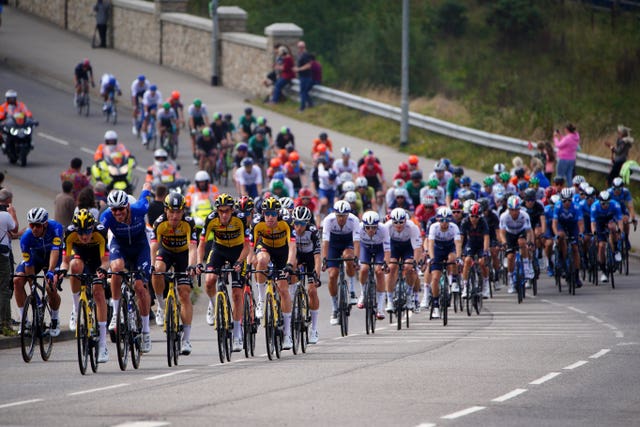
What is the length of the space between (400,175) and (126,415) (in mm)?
18888

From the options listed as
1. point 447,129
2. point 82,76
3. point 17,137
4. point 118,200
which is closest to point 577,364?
point 118,200

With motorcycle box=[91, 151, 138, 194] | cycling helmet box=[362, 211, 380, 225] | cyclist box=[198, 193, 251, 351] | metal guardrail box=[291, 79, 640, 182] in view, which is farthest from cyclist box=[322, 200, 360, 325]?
metal guardrail box=[291, 79, 640, 182]

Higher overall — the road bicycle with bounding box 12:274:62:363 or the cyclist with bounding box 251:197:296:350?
the cyclist with bounding box 251:197:296:350

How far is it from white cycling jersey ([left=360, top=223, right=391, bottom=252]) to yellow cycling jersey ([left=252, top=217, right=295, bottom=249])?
10.9 feet

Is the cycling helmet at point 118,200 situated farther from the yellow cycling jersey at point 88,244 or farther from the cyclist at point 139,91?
the cyclist at point 139,91

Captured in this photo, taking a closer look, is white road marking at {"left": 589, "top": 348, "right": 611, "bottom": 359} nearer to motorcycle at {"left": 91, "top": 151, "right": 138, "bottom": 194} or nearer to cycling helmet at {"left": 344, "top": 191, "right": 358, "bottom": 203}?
cycling helmet at {"left": 344, "top": 191, "right": 358, "bottom": 203}

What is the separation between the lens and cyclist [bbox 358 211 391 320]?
2191cm

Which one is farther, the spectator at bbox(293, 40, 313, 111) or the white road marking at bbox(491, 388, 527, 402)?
the spectator at bbox(293, 40, 313, 111)

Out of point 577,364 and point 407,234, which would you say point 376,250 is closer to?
point 407,234

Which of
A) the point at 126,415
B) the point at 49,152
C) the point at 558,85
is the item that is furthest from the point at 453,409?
the point at 558,85

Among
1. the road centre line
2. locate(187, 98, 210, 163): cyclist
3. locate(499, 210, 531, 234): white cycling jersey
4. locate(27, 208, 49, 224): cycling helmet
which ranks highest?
locate(187, 98, 210, 163): cyclist

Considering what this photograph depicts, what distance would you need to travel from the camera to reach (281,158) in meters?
33.0

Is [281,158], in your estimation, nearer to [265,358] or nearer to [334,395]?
[265,358]

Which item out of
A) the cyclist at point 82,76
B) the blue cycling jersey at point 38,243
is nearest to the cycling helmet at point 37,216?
the blue cycling jersey at point 38,243
